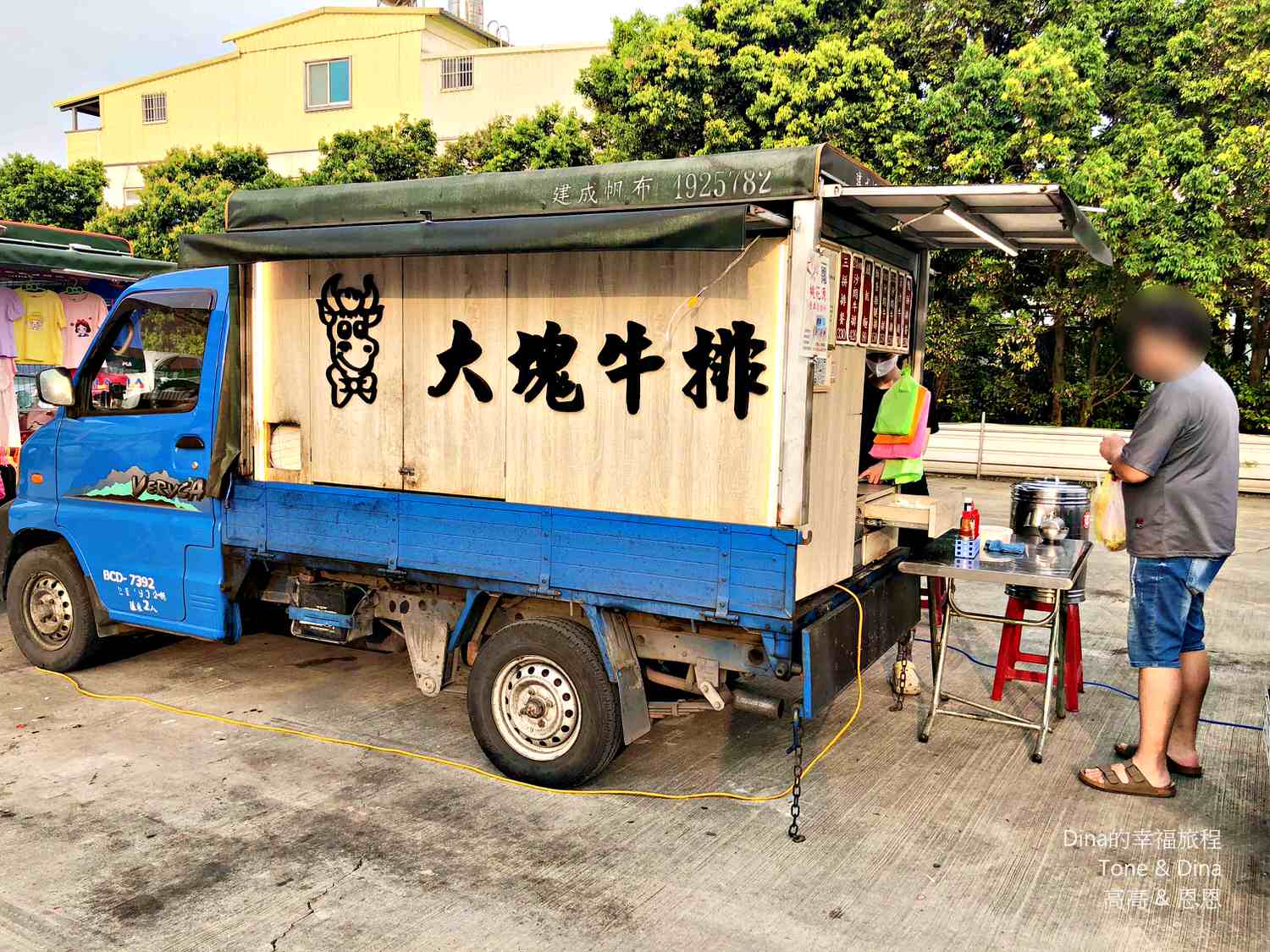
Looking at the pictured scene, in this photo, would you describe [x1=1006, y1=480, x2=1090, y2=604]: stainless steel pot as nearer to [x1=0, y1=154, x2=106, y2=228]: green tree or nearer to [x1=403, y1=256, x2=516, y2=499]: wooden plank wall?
[x1=403, y1=256, x2=516, y2=499]: wooden plank wall

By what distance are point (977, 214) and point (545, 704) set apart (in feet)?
9.72

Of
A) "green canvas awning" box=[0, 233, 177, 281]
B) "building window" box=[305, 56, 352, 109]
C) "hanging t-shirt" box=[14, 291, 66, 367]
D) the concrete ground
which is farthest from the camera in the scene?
"building window" box=[305, 56, 352, 109]

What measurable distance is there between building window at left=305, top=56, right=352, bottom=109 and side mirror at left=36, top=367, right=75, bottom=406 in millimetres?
25171

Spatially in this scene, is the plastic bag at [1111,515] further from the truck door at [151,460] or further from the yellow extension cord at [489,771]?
the truck door at [151,460]

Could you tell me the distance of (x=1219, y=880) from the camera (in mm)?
3594

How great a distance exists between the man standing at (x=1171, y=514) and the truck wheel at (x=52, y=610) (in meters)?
5.35

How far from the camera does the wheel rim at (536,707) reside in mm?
4270

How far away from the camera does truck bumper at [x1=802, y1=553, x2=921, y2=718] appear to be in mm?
3879

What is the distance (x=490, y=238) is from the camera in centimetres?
402

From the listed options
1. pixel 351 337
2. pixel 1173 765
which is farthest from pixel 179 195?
pixel 1173 765

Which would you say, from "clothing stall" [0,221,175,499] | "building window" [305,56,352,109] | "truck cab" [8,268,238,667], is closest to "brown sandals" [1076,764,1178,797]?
"truck cab" [8,268,238,667]

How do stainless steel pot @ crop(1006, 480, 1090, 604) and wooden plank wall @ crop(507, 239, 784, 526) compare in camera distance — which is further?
stainless steel pot @ crop(1006, 480, 1090, 604)

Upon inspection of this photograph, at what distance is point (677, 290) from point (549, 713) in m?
1.89

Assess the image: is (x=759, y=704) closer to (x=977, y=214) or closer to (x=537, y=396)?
(x=537, y=396)
